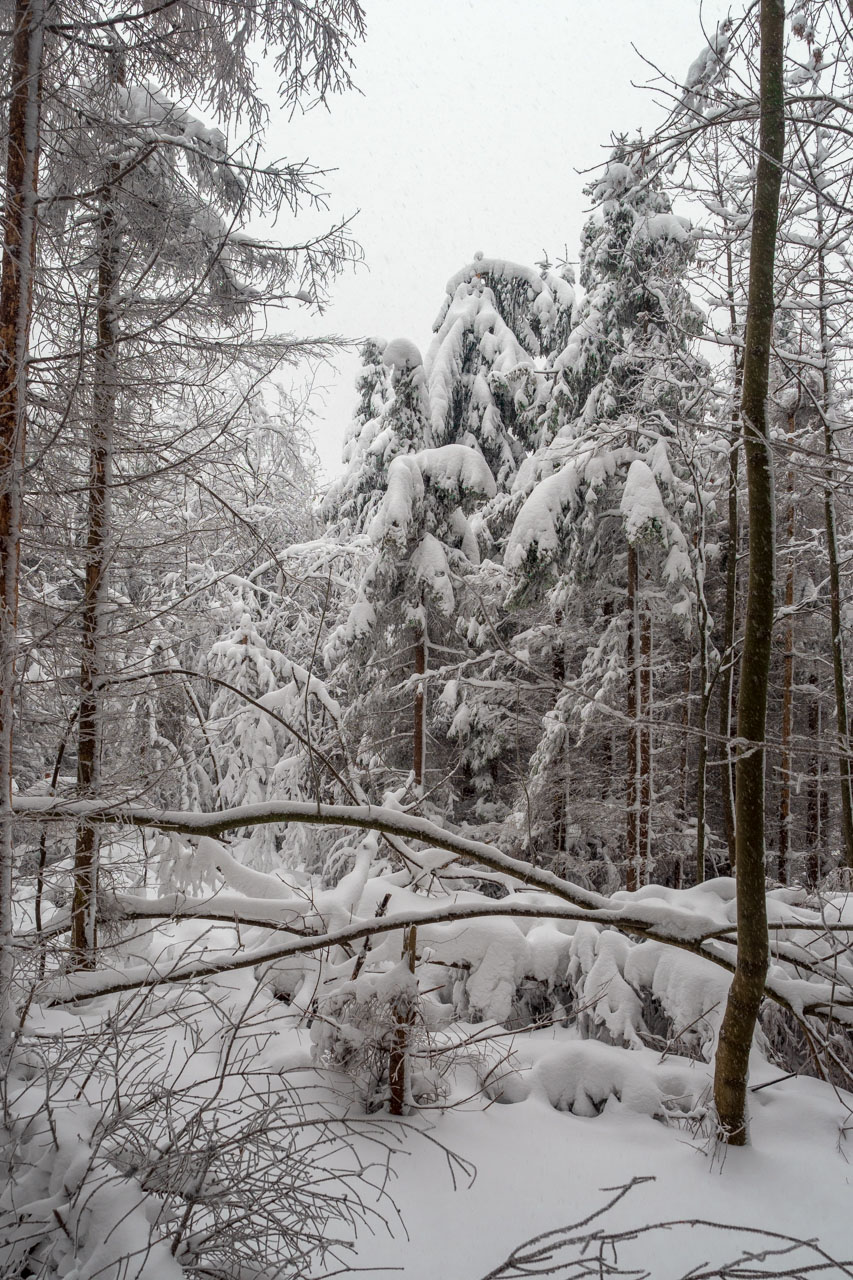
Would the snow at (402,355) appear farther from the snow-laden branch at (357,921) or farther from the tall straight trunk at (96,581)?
the snow-laden branch at (357,921)

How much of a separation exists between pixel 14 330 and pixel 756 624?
3918 mm

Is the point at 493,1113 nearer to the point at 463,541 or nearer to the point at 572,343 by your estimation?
the point at 463,541

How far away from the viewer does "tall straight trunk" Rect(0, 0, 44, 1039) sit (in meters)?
3.05

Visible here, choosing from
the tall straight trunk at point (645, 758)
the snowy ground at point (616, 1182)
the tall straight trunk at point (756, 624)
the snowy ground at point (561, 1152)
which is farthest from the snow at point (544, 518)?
the snowy ground at point (616, 1182)

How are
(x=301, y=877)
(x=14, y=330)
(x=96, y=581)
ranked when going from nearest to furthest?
(x=96, y=581) → (x=14, y=330) → (x=301, y=877)

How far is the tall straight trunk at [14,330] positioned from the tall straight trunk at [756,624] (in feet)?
11.5

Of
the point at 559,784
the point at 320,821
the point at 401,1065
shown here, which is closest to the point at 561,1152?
the point at 401,1065

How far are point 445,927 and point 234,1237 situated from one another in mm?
3126

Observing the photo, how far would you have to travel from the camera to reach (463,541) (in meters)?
10.4

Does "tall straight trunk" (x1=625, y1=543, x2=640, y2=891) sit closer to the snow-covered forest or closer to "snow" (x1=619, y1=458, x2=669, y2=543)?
"snow" (x1=619, y1=458, x2=669, y2=543)

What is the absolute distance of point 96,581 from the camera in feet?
9.79

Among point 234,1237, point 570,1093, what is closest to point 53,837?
point 234,1237

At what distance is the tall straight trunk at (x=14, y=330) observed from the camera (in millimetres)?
3049

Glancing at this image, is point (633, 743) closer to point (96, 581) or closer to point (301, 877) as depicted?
point (301, 877)
